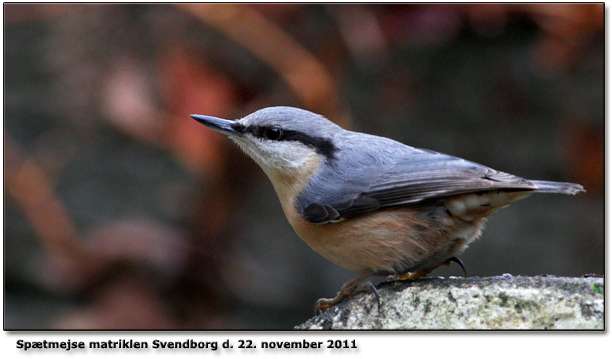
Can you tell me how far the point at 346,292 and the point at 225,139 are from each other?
1.27 m

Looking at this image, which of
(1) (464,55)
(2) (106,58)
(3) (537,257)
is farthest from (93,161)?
(3) (537,257)

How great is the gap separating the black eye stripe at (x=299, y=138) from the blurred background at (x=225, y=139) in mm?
618

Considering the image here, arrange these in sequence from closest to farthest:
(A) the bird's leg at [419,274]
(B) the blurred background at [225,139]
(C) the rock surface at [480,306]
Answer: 1. (C) the rock surface at [480,306]
2. (A) the bird's leg at [419,274]
3. (B) the blurred background at [225,139]

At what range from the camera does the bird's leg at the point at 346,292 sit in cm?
252

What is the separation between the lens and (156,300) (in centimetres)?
360

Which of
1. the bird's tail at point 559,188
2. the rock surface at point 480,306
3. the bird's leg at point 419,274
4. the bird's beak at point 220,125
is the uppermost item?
the bird's beak at point 220,125

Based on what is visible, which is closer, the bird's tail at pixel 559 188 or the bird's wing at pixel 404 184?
the bird's tail at pixel 559 188

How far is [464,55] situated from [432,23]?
1.15m

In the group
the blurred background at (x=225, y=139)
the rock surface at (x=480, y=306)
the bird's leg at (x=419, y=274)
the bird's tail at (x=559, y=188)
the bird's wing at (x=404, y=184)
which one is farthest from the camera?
the blurred background at (x=225, y=139)

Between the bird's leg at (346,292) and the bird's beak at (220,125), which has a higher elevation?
the bird's beak at (220,125)

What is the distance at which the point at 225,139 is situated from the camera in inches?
137

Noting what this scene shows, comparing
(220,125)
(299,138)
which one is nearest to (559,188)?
(299,138)

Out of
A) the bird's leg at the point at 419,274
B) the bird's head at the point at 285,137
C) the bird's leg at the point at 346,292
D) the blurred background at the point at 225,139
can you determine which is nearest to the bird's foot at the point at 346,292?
the bird's leg at the point at 346,292

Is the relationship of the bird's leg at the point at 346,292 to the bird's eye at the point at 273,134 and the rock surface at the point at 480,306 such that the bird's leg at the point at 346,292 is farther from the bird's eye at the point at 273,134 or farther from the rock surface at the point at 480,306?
the bird's eye at the point at 273,134
